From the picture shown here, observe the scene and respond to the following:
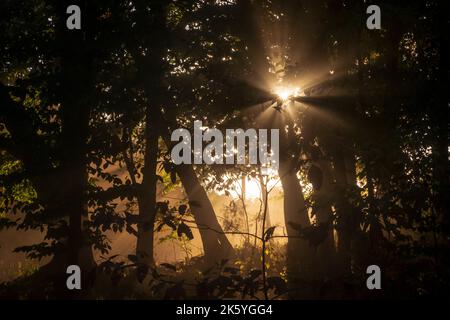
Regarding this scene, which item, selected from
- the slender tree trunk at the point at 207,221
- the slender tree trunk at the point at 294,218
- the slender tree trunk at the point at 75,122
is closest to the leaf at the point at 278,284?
the slender tree trunk at the point at 75,122

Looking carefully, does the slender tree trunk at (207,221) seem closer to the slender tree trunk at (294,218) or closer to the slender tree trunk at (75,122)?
the slender tree trunk at (294,218)

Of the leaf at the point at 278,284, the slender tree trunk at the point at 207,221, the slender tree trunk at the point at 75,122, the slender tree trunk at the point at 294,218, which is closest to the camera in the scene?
the leaf at the point at 278,284

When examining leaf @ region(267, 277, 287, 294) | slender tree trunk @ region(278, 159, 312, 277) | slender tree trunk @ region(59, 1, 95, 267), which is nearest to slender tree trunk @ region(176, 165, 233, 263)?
slender tree trunk @ region(278, 159, 312, 277)

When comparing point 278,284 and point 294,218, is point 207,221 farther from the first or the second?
point 278,284

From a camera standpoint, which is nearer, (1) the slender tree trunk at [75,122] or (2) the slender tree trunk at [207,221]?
(1) the slender tree trunk at [75,122]

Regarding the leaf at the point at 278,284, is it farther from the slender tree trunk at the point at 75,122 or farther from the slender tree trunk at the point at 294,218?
the slender tree trunk at the point at 294,218

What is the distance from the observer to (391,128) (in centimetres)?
579

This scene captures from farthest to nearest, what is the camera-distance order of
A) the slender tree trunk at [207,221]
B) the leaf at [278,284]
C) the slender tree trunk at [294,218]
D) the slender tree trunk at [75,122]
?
the slender tree trunk at [207,221] → the slender tree trunk at [294,218] → the slender tree trunk at [75,122] → the leaf at [278,284]

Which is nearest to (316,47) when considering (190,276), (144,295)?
(144,295)

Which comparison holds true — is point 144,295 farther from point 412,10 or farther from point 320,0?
point 412,10

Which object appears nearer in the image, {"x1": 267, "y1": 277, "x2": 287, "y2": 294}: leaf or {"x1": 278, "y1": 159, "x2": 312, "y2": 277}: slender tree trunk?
{"x1": 267, "y1": 277, "x2": 287, "y2": 294}: leaf

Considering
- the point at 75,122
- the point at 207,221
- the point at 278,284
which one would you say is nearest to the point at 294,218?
the point at 207,221

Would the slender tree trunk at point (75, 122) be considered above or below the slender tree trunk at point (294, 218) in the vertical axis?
above

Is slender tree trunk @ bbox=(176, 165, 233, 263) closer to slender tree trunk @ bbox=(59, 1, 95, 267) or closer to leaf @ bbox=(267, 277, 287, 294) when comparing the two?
slender tree trunk @ bbox=(59, 1, 95, 267)
